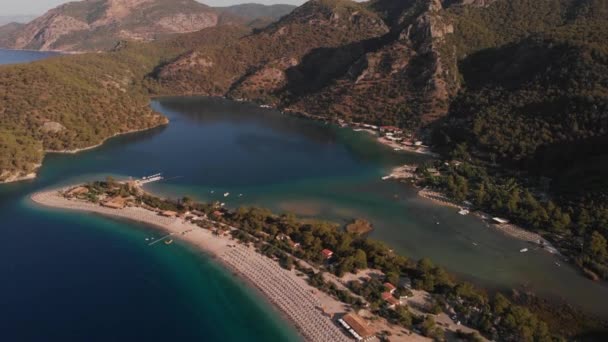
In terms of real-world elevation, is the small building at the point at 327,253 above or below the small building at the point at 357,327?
above

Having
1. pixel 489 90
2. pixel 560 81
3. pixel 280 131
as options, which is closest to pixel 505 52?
pixel 489 90

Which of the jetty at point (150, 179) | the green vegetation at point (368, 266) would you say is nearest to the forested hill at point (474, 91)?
the green vegetation at point (368, 266)

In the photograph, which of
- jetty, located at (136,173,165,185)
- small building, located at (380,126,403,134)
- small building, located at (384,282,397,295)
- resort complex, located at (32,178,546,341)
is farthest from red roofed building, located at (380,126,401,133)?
small building, located at (384,282,397,295)

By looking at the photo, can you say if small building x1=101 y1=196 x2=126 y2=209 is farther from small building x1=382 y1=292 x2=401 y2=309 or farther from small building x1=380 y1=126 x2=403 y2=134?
small building x1=380 y1=126 x2=403 y2=134

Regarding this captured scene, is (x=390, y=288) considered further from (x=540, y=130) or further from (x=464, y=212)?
(x=540, y=130)

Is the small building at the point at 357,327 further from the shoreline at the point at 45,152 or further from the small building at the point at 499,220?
the shoreline at the point at 45,152
